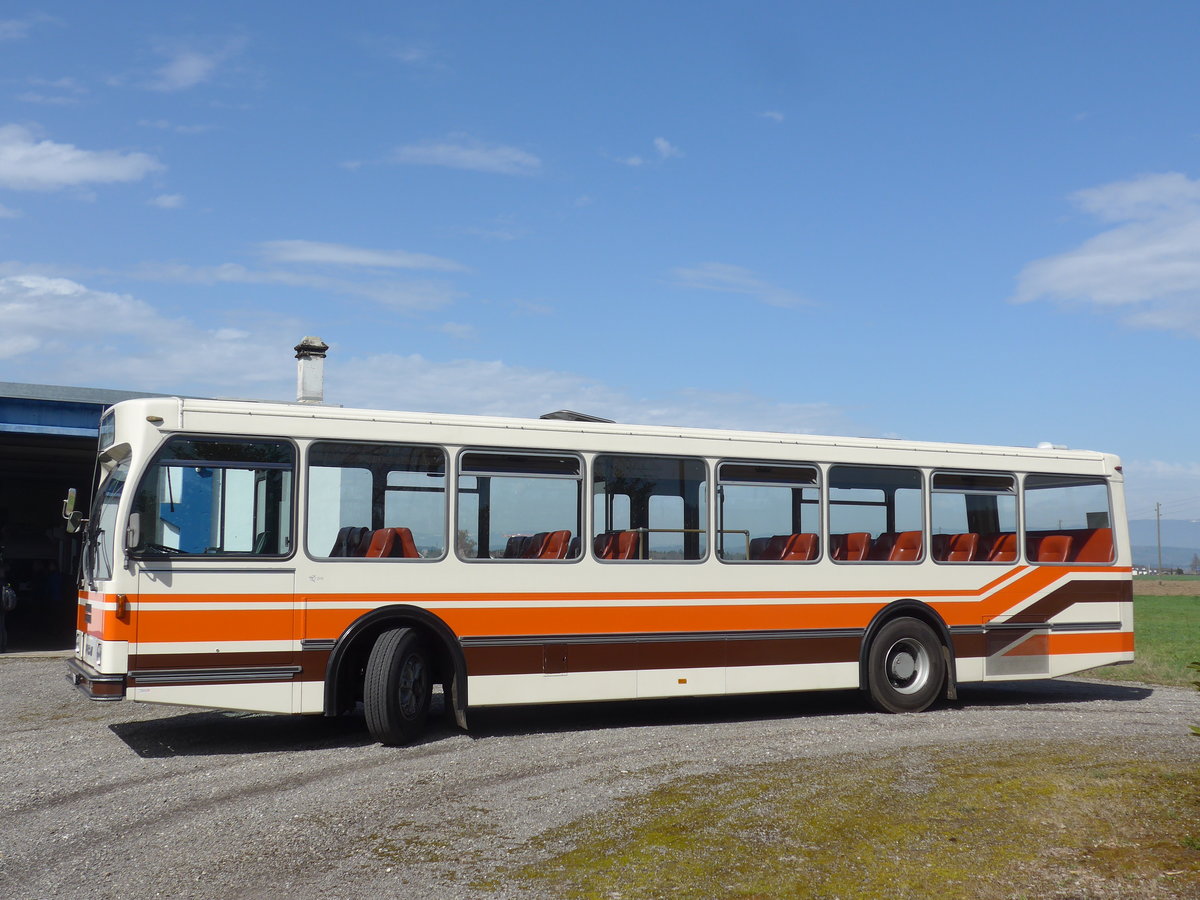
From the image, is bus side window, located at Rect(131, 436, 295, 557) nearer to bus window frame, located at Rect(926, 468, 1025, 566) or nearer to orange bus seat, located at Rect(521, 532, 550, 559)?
orange bus seat, located at Rect(521, 532, 550, 559)

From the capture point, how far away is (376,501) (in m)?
10.2

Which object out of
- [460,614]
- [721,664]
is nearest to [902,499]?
[721,664]

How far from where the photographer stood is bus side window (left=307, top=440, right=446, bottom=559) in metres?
10.0

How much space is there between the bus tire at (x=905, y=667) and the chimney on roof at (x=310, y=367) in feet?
24.7

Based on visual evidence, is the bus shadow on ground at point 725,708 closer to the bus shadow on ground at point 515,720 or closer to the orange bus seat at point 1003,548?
the bus shadow on ground at point 515,720

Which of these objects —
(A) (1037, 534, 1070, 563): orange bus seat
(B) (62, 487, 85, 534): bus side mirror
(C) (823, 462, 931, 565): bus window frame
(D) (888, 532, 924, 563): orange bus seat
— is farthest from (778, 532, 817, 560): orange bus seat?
(B) (62, 487, 85, 534): bus side mirror

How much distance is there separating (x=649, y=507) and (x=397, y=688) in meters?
2.88

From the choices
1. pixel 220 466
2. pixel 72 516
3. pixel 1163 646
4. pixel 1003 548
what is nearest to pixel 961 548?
pixel 1003 548

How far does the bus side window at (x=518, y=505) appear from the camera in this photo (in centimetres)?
1055

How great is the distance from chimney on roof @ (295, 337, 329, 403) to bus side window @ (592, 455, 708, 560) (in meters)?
5.62

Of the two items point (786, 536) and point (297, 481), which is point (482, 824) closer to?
point (297, 481)

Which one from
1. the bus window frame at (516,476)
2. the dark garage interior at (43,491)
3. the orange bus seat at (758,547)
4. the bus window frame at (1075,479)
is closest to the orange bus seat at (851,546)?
the orange bus seat at (758,547)

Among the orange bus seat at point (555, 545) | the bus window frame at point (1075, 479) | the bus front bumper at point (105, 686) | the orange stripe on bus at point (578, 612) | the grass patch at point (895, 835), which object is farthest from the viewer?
the bus window frame at point (1075, 479)

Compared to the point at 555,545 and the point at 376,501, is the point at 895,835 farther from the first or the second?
the point at 376,501
